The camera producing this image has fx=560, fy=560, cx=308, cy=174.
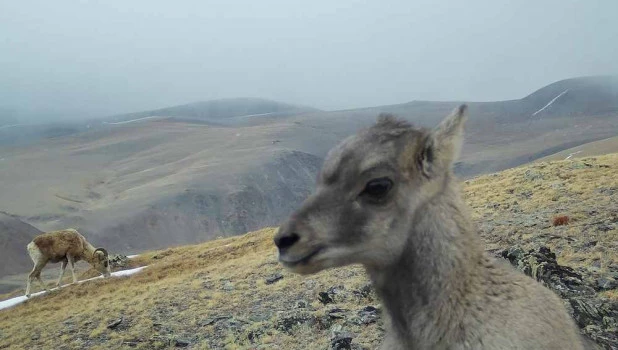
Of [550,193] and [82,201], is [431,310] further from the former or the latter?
[82,201]

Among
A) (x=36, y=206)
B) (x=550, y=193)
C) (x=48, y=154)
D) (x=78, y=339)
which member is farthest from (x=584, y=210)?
(x=48, y=154)

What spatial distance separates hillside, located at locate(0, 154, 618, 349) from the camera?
12.5 meters

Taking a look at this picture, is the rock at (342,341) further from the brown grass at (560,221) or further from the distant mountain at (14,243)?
the distant mountain at (14,243)

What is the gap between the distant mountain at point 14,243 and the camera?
10187 cm

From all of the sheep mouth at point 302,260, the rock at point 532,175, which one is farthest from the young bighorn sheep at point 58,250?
the sheep mouth at point 302,260

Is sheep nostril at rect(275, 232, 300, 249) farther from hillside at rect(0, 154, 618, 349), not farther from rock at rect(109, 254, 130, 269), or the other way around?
rock at rect(109, 254, 130, 269)

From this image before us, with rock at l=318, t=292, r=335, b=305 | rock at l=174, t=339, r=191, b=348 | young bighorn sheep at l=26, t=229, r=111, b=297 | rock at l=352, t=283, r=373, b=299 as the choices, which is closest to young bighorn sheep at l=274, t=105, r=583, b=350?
rock at l=352, t=283, r=373, b=299

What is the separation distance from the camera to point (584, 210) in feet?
62.9

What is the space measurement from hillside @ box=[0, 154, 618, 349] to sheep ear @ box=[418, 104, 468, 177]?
208 inches

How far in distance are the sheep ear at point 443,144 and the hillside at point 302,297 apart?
17.4 feet

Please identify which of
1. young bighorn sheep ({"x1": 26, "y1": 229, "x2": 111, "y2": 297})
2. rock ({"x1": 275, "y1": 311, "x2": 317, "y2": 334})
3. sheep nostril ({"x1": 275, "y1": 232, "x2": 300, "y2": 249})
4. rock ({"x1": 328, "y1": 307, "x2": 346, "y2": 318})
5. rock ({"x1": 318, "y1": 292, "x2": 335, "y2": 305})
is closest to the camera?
sheep nostril ({"x1": 275, "y1": 232, "x2": 300, "y2": 249})

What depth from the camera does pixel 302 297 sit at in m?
17.0

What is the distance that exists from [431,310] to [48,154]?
20338 centimetres

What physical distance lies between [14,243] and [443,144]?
393ft
